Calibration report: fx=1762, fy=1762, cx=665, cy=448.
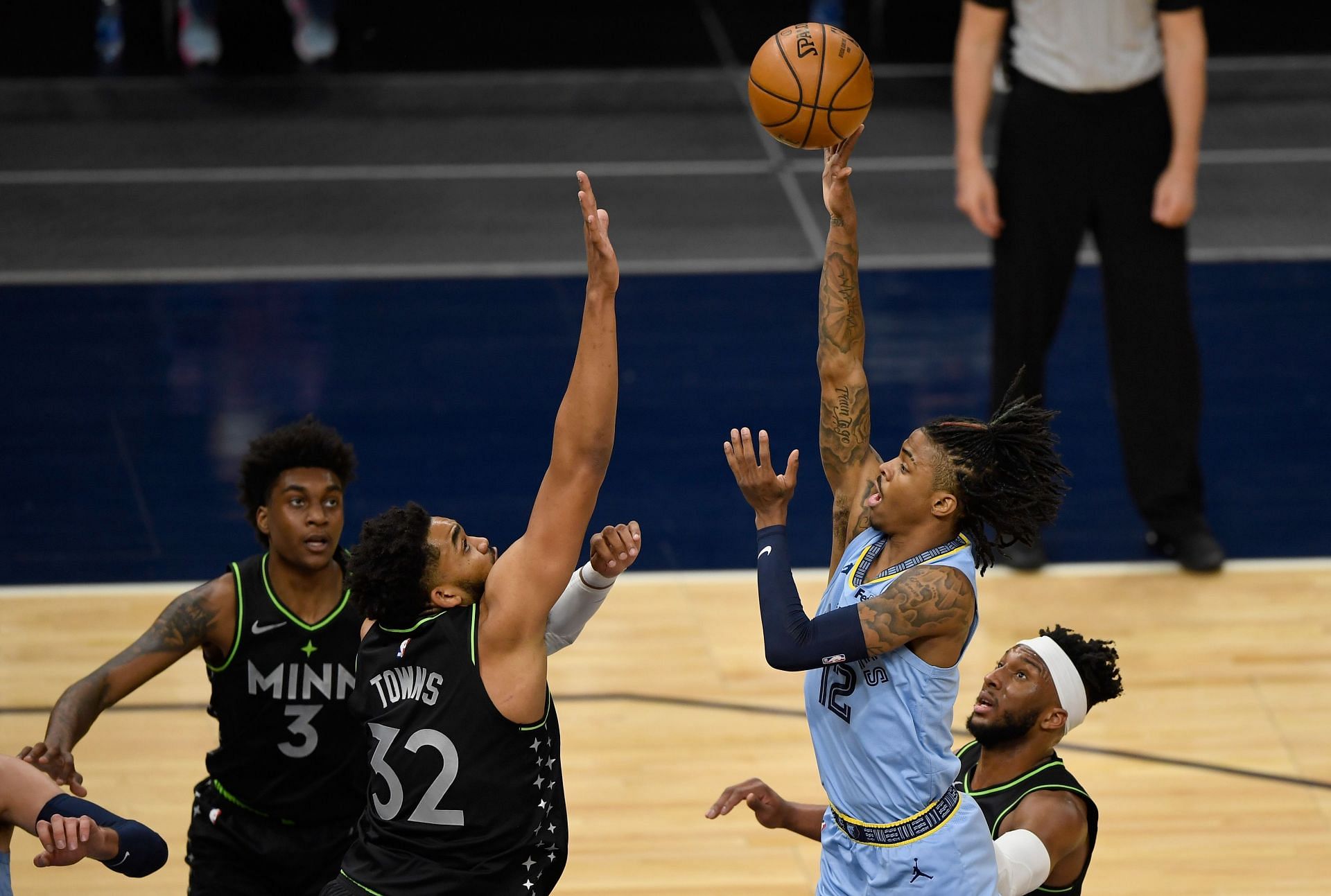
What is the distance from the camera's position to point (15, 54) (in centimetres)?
1360

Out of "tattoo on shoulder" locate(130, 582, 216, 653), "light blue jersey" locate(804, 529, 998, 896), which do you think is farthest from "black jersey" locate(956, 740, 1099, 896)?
"tattoo on shoulder" locate(130, 582, 216, 653)

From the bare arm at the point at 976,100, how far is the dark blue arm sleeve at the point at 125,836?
13.5 feet

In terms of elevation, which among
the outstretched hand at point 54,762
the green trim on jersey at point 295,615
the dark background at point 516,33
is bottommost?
the outstretched hand at point 54,762

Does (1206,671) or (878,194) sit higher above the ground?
(878,194)

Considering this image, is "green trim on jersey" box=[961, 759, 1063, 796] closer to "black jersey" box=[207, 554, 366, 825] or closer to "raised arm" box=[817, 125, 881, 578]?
"raised arm" box=[817, 125, 881, 578]

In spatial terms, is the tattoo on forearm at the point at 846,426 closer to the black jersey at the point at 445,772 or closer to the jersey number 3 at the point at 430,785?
the black jersey at the point at 445,772

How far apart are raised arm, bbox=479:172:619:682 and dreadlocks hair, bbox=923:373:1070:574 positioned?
67 cm

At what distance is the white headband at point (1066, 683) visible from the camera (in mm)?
3959

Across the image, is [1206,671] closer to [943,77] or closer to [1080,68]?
[1080,68]

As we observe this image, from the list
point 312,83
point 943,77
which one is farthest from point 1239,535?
point 312,83

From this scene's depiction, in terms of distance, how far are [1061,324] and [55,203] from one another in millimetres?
6127

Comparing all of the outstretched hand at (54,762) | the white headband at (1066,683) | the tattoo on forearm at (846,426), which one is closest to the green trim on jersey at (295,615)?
the outstretched hand at (54,762)

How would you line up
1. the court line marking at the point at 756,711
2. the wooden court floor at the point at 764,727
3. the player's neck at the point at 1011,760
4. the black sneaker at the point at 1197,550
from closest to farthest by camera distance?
the player's neck at the point at 1011,760 → the wooden court floor at the point at 764,727 → the court line marking at the point at 756,711 → the black sneaker at the point at 1197,550

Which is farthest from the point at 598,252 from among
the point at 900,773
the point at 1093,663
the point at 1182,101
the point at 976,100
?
the point at 1182,101
